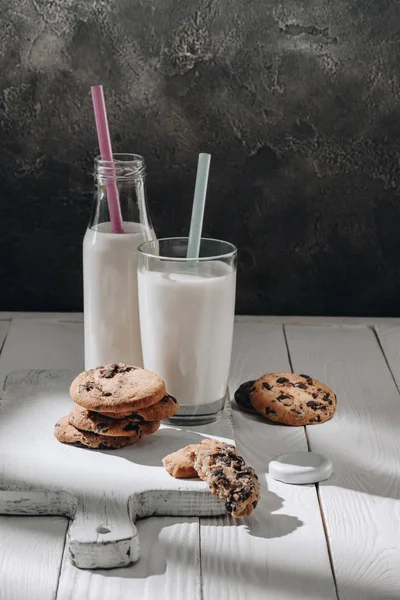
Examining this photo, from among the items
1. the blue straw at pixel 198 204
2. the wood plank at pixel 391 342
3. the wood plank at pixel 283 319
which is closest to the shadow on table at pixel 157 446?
the blue straw at pixel 198 204

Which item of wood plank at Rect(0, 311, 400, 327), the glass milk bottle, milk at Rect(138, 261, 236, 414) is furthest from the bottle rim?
wood plank at Rect(0, 311, 400, 327)

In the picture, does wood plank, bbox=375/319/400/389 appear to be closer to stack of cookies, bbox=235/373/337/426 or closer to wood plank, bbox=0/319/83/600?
stack of cookies, bbox=235/373/337/426

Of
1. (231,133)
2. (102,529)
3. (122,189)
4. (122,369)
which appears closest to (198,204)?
(122,189)

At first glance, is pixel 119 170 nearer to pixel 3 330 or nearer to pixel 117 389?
pixel 117 389

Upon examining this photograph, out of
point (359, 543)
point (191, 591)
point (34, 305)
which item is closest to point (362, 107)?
point (34, 305)

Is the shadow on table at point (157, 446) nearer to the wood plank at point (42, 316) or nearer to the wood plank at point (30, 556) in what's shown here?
the wood plank at point (30, 556)

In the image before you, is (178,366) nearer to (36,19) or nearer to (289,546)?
(289,546)
